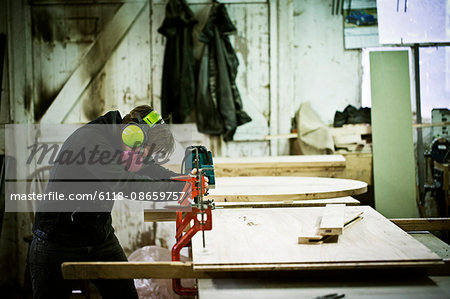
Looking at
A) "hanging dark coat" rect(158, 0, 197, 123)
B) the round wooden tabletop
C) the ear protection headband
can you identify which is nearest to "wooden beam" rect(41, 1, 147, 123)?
"hanging dark coat" rect(158, 0, 197, 123)

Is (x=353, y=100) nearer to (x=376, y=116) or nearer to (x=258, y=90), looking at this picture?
(x=376, y=116)

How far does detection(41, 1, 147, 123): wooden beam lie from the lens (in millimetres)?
4805

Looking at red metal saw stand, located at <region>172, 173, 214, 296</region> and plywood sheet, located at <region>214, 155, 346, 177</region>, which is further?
plywood sheet, located at <region>214, 155, 346, 177</region>

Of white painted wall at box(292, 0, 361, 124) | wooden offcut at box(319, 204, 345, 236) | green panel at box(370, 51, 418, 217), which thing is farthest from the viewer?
white painted wall at box(292, 0, 361, 124)

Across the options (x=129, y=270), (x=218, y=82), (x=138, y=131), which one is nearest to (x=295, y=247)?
(x=129, y=270)

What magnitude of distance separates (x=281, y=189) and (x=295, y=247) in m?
1.14

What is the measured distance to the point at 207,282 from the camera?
1783mm

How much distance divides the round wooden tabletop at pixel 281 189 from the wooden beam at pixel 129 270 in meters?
1.02

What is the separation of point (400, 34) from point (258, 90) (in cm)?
174

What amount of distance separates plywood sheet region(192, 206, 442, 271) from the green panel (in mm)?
2195

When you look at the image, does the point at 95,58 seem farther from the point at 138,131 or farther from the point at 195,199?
the point at 195,199

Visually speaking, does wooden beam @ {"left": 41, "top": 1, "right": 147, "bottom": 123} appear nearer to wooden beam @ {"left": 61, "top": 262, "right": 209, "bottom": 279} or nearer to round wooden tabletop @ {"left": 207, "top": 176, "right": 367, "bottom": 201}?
round wooden tabletop @ {"left": 207, "top": 176, "right": 367, "bottom": 201}

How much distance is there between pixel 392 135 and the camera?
4.62m

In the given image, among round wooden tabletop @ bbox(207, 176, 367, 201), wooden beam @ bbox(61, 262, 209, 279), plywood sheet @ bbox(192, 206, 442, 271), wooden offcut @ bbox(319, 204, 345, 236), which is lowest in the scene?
wooden beam @ bbox(61, 262, 209, 279)
